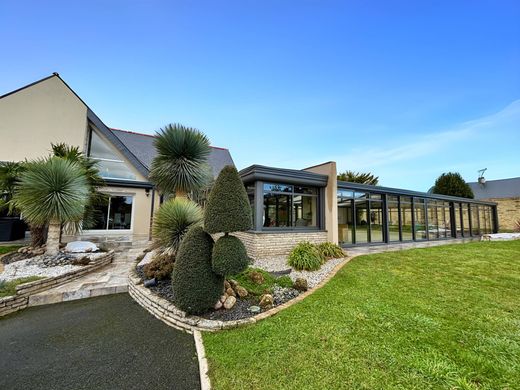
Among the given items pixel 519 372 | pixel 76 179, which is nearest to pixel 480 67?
pixel 519 372

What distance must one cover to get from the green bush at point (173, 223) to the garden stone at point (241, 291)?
7.79 ft

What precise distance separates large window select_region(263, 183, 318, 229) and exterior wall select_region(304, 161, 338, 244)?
473 millimetres

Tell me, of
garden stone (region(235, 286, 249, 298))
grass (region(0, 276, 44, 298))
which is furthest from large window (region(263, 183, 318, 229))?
grass (region(0, 276, 44, 298))

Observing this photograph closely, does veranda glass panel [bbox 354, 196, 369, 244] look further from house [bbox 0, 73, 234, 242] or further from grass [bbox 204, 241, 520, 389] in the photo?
house [bbox 0, 73, 234, 242]

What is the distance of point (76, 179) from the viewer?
7125mm

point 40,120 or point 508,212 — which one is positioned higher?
point 40,120

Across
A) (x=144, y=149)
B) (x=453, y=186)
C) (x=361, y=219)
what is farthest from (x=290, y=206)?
(x=453, y=186)

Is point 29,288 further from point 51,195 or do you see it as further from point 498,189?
point 498,189

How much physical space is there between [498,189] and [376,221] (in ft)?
95.3

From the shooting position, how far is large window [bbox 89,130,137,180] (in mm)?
12242

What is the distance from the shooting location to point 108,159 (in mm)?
12430

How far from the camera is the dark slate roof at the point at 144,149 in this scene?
14600 mm

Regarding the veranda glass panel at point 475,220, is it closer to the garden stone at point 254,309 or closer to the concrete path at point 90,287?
the garden stone at point 254,309

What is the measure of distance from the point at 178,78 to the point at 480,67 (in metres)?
13.7
